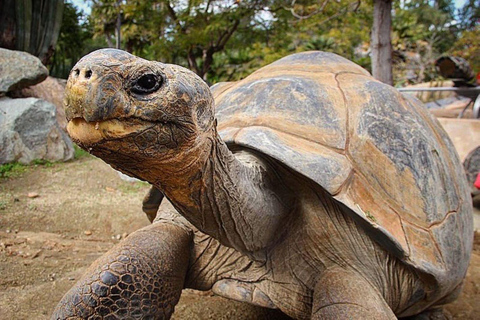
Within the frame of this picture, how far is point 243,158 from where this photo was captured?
Result: 1.58 metres

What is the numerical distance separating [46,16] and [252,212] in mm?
7573

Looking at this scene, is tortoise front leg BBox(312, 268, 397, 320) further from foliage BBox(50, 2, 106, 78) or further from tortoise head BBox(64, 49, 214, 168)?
foliage BBox(50, 2, 106, 78)

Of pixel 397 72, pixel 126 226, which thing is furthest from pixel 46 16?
pixel 397 72

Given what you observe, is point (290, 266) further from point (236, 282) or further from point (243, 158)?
point (243, 158)

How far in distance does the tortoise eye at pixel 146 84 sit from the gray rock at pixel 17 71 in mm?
5331

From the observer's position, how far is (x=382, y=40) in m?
5.14

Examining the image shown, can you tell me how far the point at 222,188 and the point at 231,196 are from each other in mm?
56

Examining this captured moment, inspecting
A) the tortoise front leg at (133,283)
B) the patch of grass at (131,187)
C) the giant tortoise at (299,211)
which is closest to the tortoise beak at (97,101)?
the giant tortoise at (299,211)

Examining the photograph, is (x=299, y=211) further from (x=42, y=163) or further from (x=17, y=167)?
(x=42, y=163)

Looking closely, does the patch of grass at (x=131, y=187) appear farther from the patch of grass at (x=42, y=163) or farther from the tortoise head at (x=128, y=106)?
the tortoise head at (x=128, y=106)

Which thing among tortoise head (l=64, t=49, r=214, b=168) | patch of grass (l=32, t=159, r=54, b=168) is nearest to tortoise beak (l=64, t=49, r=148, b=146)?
Answer: tortoise head (l=64, t=49, r=214, b=168)

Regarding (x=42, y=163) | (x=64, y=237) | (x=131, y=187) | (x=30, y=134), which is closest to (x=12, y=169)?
(x=42, y=163)

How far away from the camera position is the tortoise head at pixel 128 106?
0.89 metres

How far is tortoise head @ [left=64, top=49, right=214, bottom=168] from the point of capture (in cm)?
89
